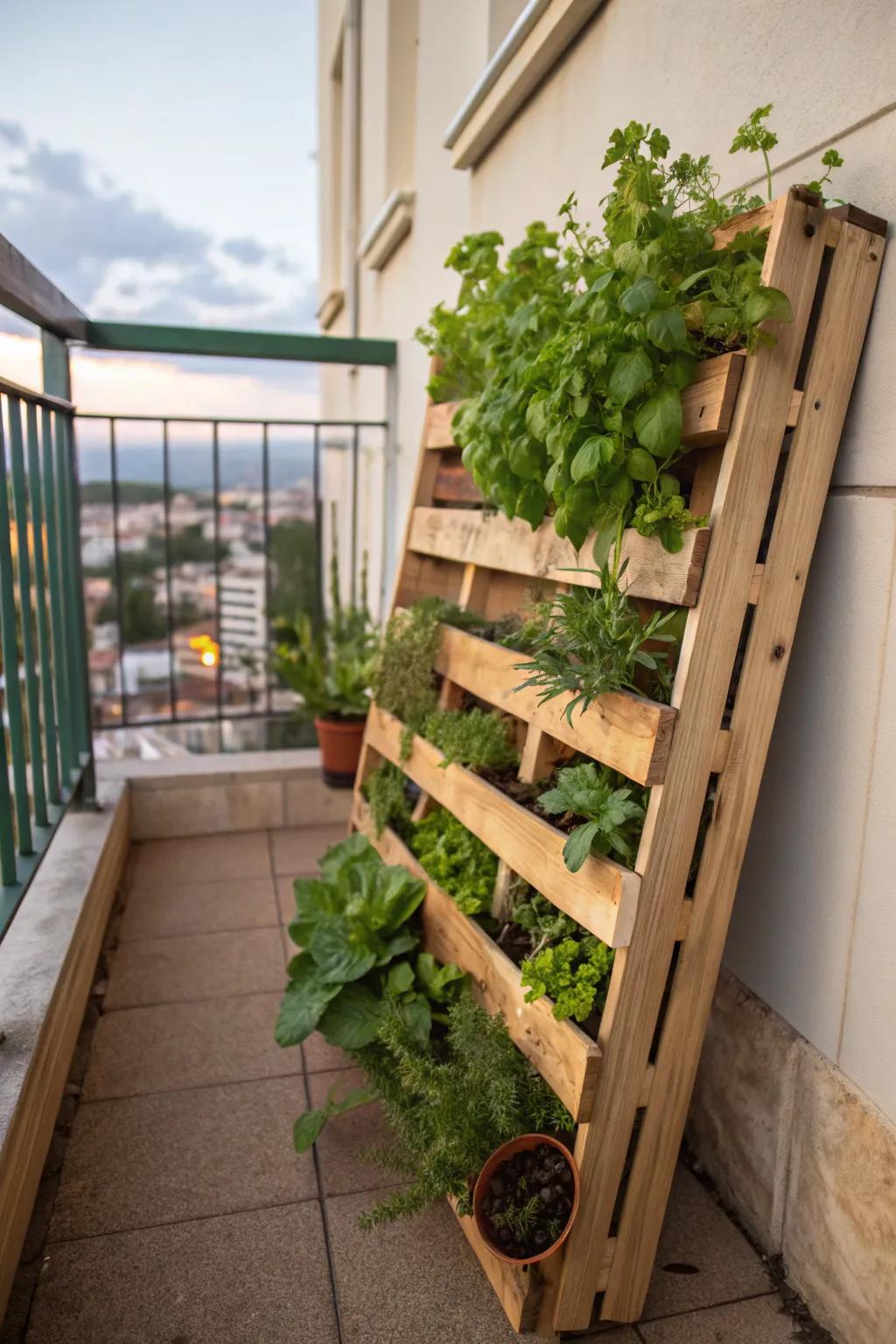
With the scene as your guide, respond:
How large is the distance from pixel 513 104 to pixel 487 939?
7.47ft

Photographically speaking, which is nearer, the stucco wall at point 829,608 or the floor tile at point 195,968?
the stucco wall at point 829,608

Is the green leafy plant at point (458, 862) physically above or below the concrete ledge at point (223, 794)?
above

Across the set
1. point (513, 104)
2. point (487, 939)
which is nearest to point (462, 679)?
point (487, 939)

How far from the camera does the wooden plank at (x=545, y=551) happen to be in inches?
50.1

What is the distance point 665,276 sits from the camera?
1.32 m

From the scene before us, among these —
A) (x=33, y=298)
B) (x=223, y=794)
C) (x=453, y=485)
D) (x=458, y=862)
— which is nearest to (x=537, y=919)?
(x=458, y=862)

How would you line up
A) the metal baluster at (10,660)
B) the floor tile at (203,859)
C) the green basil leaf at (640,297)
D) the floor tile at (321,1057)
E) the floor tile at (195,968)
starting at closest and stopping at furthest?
the green basil leaf at (640,297), the metal baluster at (10,660), the floor tile at (321,1057), the floor tile at (195,968), the floor tile at (203,859)

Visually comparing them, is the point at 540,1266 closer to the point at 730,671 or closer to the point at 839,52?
the point at 730,671

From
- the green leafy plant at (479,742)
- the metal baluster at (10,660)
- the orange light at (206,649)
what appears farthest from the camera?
the orange light at (206,649)

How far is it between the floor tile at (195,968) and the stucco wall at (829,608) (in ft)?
4.41

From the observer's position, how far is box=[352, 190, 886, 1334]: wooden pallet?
1.24m

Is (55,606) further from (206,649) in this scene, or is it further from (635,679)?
(635,679)

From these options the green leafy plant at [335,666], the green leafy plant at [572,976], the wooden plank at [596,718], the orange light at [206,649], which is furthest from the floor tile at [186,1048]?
the orange light at [206,649]

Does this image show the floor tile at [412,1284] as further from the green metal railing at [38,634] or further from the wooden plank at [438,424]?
the wooden plank at [438,424]
